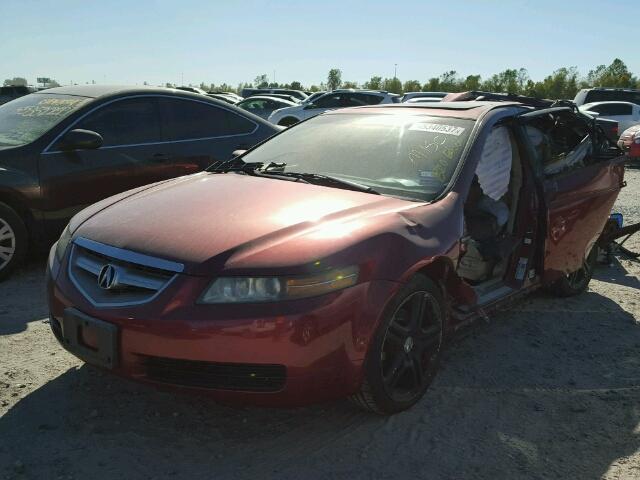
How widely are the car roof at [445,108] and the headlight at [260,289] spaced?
192 cm

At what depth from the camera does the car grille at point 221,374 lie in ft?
8.57

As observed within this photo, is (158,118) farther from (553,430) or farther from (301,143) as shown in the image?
(553,430)

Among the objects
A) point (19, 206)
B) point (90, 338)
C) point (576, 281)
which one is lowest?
point (576, 281)

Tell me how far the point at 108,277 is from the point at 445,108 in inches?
98.1

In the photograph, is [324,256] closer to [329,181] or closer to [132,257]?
[132,257]

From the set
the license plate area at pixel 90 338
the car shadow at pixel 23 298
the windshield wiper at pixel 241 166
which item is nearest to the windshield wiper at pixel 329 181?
the windshield wiper at pixel 241 166

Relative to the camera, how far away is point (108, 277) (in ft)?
9.12

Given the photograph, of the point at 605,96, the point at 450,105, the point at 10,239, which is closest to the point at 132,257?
the point at 450,105

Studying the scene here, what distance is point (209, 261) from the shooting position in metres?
2.64

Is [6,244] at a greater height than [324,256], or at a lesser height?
lesser

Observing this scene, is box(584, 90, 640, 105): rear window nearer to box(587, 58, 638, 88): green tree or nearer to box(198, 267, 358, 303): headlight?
box(198, 267, 358, 303): headlight

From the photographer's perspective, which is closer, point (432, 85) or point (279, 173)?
point (279, 173)

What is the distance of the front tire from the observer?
9.48ft

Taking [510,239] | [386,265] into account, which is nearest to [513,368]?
[510,239]
